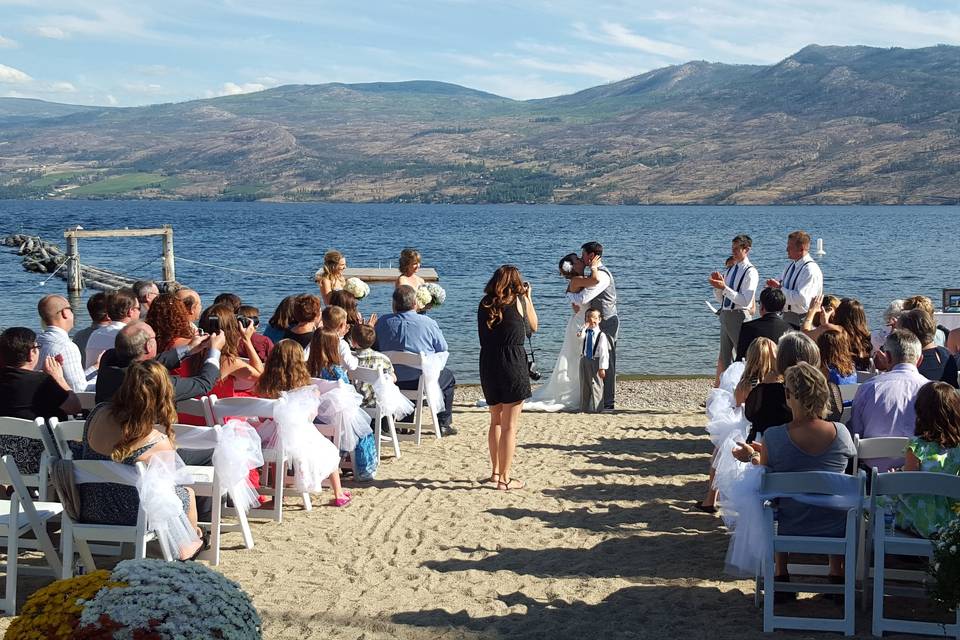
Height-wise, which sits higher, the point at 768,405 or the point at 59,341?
the point at 59,341

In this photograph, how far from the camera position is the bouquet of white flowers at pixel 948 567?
3.49 metres

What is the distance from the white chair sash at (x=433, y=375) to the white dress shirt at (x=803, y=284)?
11.1 ft

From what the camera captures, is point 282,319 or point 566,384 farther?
point 566,384

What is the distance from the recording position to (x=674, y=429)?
10305mm

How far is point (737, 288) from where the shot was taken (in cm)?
1064

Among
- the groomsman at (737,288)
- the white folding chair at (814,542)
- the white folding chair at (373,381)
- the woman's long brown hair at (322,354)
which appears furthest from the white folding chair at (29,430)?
the groomsman at (737,288)

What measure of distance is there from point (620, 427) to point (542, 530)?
3.82m

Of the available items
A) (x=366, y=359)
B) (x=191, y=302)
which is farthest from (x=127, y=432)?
(x=366, y=359)

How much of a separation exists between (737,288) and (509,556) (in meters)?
5.51

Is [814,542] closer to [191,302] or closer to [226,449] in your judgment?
[226,449]

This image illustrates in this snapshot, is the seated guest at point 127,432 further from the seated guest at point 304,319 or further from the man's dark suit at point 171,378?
the seated guest at point 304,319

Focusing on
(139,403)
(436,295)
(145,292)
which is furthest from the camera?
(436,295)

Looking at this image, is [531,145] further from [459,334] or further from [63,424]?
[63,424]

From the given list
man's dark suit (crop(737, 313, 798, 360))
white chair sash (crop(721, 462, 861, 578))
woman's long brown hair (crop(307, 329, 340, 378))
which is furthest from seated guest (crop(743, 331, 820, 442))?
woman's long brown hair (crop(307, 329, 340, 378))
